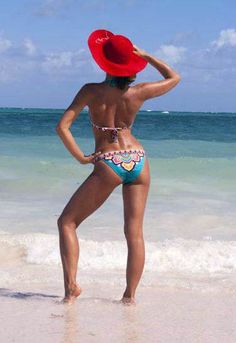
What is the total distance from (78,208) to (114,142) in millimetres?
485

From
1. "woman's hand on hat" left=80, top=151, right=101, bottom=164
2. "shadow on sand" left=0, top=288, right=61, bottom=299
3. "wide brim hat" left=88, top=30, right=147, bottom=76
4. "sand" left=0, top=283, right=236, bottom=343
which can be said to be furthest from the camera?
"shadow on sand" left=0, top=288, right=61, bottom=299

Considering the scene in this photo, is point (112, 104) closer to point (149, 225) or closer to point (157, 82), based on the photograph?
point (157, 82)

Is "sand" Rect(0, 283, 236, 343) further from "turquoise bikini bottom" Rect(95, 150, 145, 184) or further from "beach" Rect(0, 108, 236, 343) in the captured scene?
"turquoise bikini bottom" Rect(95, 150, 145, 184)

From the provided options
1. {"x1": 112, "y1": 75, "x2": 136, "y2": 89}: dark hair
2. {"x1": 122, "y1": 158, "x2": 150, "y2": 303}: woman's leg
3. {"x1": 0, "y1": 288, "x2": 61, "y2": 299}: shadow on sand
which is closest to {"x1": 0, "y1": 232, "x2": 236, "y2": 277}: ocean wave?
{"x1": 0, "y1": 288, "x2": 61, "y2": 299}: shadow on sand

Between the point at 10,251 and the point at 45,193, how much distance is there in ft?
14.0

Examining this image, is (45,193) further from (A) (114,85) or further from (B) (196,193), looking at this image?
(A) (114,85)

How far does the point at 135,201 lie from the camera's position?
14.9 ft

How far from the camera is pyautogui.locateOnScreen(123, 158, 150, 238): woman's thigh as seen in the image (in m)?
4.52

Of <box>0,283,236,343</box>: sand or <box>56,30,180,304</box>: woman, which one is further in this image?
Result: <box>56,30,180,304</box>: woman

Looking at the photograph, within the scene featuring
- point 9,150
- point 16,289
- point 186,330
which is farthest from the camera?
point 9,150

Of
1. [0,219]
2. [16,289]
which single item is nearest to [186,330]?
[16,289]

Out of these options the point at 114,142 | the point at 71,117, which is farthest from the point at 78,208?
the point at 71,117

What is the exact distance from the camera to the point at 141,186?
4535mm

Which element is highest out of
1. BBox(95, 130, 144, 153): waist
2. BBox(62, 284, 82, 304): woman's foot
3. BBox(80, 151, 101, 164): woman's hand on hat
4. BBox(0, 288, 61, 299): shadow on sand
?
BBox(95, 130, 144, 153): waist
